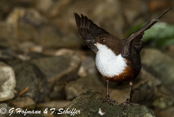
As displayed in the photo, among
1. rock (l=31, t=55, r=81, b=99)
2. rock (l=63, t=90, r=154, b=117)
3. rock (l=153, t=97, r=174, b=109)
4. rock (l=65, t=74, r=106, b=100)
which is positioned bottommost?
rock (l=63, t=90, r=154, b=117)

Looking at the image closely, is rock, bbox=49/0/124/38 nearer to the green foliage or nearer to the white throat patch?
the green foliage

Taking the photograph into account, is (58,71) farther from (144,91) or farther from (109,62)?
(109,62)

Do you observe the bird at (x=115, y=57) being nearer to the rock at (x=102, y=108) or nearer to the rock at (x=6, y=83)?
the rock at (x=102, y=108)

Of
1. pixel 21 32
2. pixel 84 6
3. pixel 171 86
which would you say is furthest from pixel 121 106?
pixel 84 6

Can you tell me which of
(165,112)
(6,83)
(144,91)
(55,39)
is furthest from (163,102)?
(55,39)

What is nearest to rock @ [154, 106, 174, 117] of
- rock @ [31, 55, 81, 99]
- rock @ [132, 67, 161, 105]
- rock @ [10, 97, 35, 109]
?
rock @ [132, 67, 161, 105]

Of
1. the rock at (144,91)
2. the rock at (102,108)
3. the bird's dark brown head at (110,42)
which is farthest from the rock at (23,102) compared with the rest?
the rock at (144,91)
